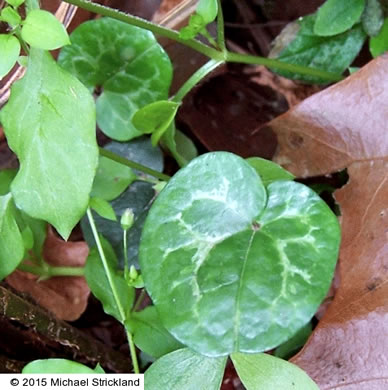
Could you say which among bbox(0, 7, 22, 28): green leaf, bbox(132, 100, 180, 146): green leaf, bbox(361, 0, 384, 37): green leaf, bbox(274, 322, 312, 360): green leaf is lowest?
bbox(274, 322, 312, 360): green leaf

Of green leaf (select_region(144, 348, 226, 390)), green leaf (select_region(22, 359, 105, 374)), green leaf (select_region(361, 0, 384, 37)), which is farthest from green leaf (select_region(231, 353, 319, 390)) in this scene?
green leaf (select_region(361, 0, 384, 37))

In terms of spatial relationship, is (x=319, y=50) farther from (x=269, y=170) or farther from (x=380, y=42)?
(x=269, y=170)

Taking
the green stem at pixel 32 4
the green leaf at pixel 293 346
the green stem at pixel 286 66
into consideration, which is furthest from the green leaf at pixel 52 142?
the green leaf at pixel 293 346

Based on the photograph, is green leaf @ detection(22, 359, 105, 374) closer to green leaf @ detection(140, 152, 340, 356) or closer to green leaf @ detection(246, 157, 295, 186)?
green leaf @ detection(140, 152, 340, 356)

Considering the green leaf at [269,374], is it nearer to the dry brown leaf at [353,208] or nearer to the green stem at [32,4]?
the dry brown leaf at [353,208]

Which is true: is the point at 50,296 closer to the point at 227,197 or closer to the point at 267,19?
the point at 227,197

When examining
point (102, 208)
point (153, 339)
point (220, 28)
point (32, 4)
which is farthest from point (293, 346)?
point (32, 4)
